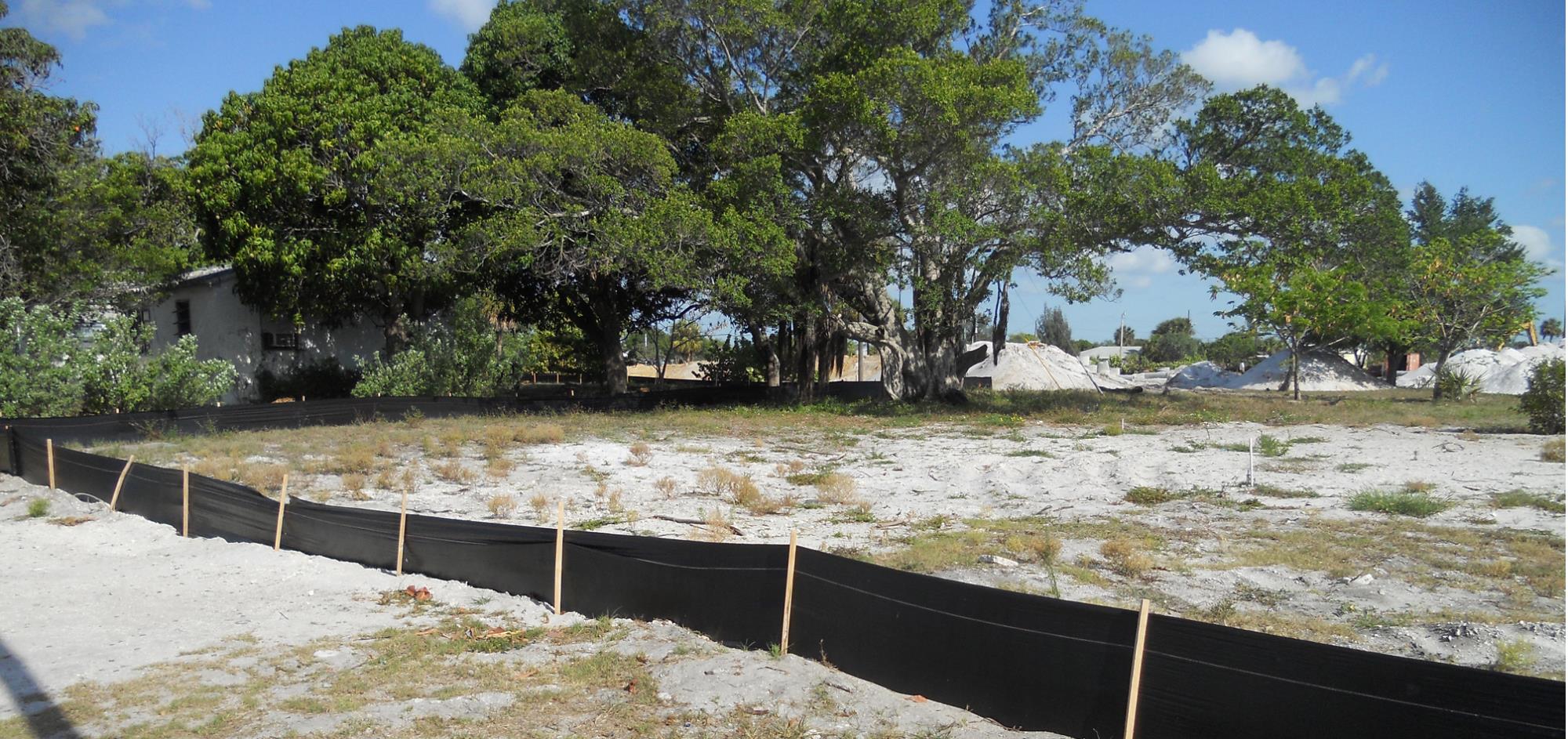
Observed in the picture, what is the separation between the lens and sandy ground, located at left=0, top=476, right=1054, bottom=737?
7203 millimetres

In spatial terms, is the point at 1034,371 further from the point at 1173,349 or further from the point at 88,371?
the point at 1173,349

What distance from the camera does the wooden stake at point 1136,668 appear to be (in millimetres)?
5848

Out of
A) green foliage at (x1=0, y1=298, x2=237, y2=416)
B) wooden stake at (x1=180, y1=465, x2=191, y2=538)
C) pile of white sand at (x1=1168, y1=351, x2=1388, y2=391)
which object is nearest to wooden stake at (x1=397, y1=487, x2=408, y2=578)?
wooden stake at (x1=180, y1=465, x2=191, y2=538)

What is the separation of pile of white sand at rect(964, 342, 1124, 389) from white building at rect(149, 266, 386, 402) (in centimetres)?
2646

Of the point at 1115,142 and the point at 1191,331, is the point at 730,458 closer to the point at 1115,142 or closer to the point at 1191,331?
the point at 1115,142

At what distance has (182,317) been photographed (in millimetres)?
Result: 32125

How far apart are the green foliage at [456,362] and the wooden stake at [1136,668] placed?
25.5 metres

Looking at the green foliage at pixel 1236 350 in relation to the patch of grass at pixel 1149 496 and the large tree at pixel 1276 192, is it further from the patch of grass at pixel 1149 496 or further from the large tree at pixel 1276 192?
the patch of grass at pixel 1149 496

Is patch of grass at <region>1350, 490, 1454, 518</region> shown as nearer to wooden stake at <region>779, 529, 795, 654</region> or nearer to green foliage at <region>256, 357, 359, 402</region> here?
wooden stake at <region>779, 529, 795, 654</region>

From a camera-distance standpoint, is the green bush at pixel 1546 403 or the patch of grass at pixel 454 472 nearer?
the patch of grass at pixel 454 472

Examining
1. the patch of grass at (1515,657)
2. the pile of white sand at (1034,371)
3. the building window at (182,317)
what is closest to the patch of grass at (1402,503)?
the patch of grass at (1515,657)

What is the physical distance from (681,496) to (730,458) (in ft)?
13.1

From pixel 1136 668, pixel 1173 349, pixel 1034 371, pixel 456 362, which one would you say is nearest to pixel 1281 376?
pixel 1034 371

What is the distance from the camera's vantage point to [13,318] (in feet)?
74.3
